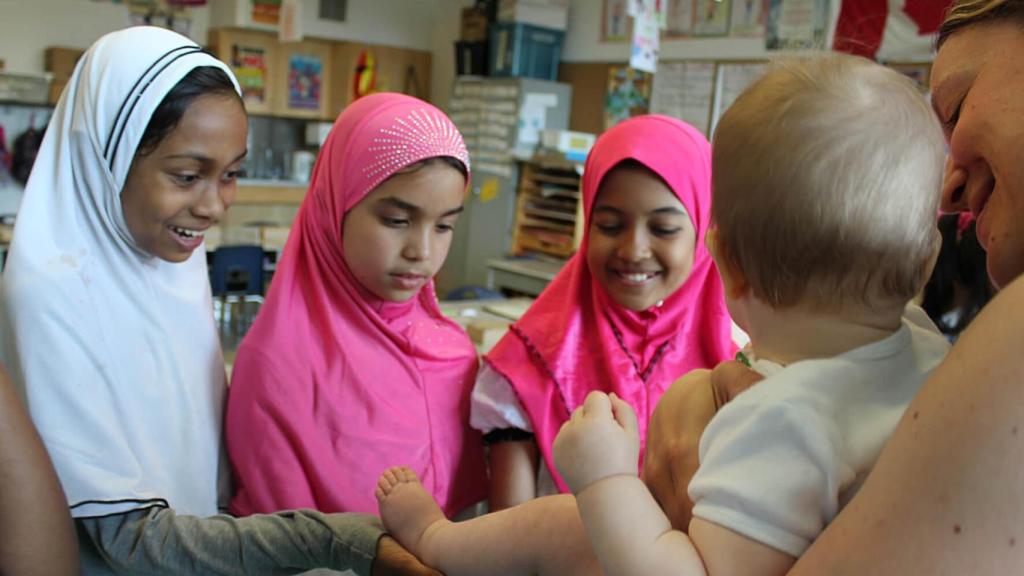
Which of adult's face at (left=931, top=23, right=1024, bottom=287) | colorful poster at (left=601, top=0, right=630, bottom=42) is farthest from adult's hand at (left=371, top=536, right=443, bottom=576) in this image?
colorful poster at (left=601, top=0, right=630, bottom=42)

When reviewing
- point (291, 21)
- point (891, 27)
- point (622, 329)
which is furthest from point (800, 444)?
point (291, 21)

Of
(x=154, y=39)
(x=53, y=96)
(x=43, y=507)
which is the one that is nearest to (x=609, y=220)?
(x=154, y=39)

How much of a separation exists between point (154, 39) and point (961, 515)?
1.31 meters

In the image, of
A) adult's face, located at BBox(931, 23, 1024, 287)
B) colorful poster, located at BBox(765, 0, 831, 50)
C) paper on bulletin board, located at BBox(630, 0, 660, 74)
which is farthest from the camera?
colorful poster, located at BBox(765, 0, 831, 50)

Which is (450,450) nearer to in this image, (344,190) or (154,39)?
(344,190)

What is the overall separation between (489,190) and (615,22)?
1509 mm

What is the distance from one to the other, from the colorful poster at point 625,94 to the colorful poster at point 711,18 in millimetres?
470

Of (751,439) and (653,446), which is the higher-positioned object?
(751,439)

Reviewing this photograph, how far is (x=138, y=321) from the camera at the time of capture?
1348 millimetres

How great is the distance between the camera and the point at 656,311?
63.5 inches

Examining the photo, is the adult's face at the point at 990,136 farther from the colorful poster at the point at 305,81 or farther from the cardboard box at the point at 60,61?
the colorful poster at the point at 305,81

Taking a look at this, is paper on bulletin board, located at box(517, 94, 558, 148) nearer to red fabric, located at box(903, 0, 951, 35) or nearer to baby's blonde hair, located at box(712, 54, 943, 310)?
red fabric, located at box(903, 0, 951, 35)

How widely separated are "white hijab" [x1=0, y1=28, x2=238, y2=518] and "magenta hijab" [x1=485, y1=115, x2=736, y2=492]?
1.78ft

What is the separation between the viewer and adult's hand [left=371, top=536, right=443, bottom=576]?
1064 mm
